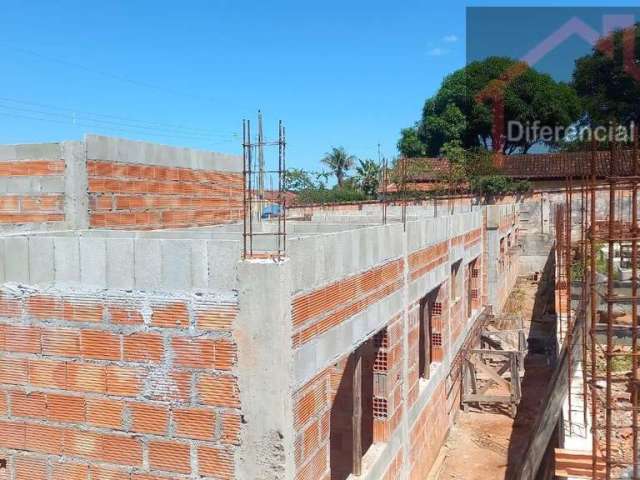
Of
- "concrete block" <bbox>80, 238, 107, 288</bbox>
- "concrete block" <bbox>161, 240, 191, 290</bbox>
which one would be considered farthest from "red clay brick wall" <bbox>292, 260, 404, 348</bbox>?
"concrete block" <bbox>80, 238, 107, 288</bbox>

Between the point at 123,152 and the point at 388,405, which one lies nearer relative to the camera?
the point at 388,405

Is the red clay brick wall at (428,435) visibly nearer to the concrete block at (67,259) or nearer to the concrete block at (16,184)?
the concrete block at (67,259)

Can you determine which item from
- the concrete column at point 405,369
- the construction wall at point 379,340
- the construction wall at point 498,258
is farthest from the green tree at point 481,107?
the concrete column at point 405,369

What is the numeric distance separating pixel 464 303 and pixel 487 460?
3571mm

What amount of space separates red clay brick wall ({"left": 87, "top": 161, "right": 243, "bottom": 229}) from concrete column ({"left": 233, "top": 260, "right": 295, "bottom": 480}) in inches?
189

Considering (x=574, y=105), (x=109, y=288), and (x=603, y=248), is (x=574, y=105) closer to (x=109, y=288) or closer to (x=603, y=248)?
(x=603, y=248)

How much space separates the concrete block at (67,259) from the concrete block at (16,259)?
27 cm

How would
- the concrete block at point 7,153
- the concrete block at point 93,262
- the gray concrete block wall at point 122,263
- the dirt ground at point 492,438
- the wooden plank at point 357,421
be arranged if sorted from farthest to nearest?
1. the dirt ground at point 492,438
2. the concrete block at point 7,153
3. the wooden plank at point 357,421
4. the concrete block at point 93,262
5. the gray concrete block wall at point 122,263

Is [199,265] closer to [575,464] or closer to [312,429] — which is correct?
[312,429]

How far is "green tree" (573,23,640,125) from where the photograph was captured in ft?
136

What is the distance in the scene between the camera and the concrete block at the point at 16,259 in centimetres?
436

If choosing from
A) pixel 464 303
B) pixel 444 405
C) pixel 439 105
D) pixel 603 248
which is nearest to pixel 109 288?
pixel 444 405

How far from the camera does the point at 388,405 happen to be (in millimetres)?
6422

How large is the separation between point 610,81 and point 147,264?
4603cm
